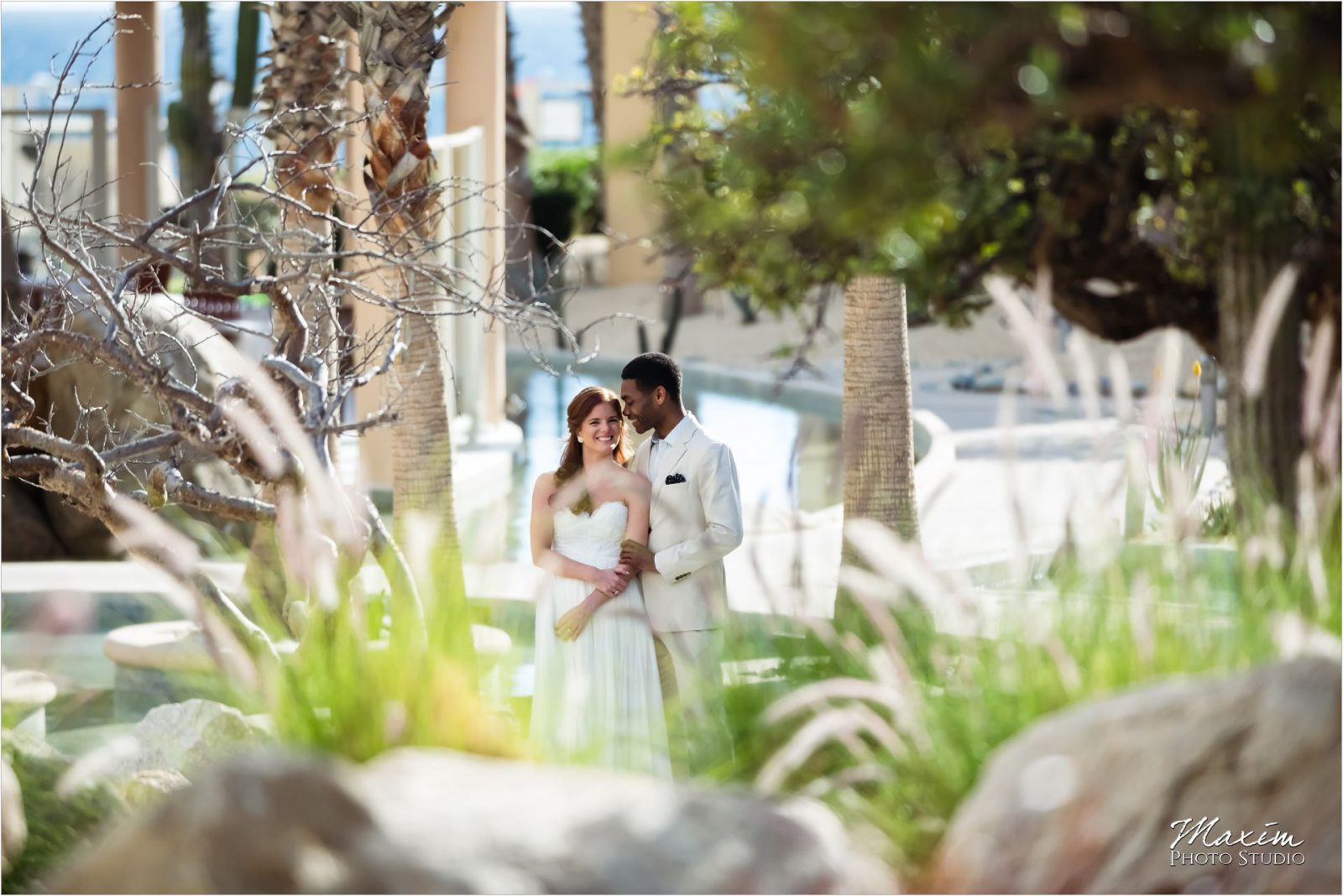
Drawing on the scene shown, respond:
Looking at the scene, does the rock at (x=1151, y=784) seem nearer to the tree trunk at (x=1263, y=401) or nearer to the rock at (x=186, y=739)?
the tree trunk at (x=1263, y=401)

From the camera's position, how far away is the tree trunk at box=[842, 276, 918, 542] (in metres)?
7.36

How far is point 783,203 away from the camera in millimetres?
3506

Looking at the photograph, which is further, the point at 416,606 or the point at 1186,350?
the point at 1186,350

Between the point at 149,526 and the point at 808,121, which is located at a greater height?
the point at 808,121

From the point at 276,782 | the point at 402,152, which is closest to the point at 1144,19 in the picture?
the point at 276,782

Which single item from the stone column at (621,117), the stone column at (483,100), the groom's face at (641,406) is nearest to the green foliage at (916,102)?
the groom's face at (641,406)

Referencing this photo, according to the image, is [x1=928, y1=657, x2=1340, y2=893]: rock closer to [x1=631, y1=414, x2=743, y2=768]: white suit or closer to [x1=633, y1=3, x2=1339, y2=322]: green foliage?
[x1=633, y1=3, x2=1339, y2=322]: green foliage

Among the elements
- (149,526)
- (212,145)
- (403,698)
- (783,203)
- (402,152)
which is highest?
(212,145)

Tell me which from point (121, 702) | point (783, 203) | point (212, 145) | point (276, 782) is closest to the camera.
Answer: point (276, 782)

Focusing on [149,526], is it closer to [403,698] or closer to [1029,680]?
[403,698]

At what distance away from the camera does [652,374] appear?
510 centimetres

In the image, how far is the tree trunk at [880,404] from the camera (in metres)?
A: 7.36

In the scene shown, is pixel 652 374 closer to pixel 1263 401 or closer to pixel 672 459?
pixel 672 459

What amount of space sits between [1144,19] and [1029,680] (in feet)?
4.89
